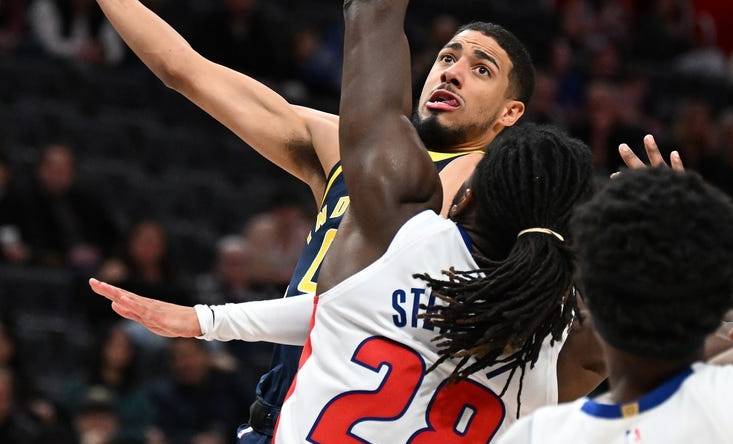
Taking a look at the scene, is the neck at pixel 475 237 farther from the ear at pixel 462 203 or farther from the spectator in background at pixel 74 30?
the spectator in background at pixel 74 30

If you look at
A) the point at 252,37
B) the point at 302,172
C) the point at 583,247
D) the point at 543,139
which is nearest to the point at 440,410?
the point at 543,139

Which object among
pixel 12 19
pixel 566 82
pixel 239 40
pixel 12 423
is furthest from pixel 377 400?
pixel 566 82

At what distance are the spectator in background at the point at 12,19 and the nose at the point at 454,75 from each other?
722 centimetres

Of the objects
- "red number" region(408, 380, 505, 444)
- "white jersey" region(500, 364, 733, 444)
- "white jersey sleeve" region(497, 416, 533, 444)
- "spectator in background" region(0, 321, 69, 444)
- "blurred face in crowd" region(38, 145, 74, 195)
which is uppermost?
"white jersey" region(500, 364, 733, 444)

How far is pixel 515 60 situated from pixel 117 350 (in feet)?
15.2

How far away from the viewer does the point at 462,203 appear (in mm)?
3223

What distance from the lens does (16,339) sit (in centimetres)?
792

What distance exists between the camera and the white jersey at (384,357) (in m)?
2.99

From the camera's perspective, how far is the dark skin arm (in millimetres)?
2988

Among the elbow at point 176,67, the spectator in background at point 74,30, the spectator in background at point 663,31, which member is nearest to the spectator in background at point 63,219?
the spectator in background at point 74,30

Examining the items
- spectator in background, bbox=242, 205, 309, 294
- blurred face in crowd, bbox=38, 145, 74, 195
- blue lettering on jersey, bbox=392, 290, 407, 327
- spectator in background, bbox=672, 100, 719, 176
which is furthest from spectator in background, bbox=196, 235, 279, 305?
blue lettering on jersey, bbox=392, 290, 407, 327

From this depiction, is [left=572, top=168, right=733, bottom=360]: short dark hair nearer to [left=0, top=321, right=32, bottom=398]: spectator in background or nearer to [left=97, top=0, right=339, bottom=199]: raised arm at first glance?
[left=97, top=0, right=339, bottom=199]: raised arm

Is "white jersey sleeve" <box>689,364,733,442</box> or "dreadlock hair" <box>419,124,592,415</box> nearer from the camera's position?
"white jersey sleeve" <box>689,364,733,442</box>

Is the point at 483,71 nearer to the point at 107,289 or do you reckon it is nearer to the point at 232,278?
the point at 107,289
